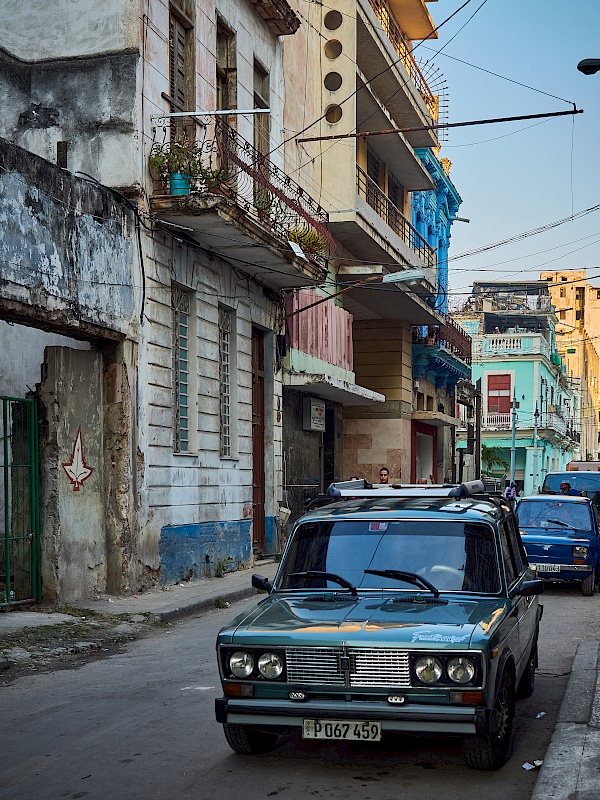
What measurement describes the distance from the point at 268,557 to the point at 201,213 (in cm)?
829

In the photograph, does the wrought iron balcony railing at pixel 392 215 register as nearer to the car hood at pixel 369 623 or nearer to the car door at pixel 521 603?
the car door at pixel 521 603

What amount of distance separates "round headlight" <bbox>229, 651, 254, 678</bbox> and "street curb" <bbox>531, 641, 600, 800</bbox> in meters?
1.61

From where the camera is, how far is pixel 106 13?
51.0 ft

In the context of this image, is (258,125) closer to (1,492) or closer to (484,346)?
(1,492)

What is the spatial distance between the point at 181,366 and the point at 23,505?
4586mm

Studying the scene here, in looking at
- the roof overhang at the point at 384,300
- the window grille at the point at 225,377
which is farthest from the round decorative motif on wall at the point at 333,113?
the window grille at the point at 225,377

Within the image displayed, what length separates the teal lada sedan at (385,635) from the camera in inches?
225

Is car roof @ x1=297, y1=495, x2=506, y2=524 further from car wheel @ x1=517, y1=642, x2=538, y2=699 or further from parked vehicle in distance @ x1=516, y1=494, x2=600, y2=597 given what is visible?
parked vehicle in distance @ x1=516, y1=494, x2=600, y2=597

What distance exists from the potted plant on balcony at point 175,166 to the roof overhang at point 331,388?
7.74 metres

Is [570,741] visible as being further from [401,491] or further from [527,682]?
[401,491]

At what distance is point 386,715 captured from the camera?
223 inches

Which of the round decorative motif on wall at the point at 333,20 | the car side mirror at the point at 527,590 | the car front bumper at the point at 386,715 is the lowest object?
the car front bumper at the point at 386,715

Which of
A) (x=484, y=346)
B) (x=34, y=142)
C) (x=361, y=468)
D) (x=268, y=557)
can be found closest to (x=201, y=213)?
(x=34, y=142)

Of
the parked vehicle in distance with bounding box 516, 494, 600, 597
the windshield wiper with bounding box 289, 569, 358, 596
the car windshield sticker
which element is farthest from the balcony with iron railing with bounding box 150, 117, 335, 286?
the windshield wiper with bounding box 289, 569, 358, 596
